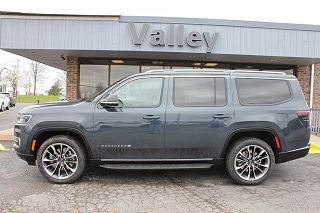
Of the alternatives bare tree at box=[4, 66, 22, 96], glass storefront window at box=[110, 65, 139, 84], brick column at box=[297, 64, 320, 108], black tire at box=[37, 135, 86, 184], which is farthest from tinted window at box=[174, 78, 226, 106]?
bare tree at box=[4, 66, 22, 96]

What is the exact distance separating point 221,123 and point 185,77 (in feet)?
3.33

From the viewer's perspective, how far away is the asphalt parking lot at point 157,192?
3.92m

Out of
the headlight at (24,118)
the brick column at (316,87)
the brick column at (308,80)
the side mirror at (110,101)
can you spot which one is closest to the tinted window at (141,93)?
the side mirror at (110,101)

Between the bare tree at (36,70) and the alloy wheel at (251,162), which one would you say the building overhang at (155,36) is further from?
the bare tree at (36,70)

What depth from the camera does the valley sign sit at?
9.87 m

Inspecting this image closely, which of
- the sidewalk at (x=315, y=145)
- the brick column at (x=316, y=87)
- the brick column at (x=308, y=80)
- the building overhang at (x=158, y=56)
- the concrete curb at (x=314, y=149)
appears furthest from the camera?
the brick column at (x=316, y=87)

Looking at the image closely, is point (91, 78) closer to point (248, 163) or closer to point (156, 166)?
point (156, 166)

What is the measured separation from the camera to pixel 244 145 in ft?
16.0

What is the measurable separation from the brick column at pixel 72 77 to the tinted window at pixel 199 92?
7930 millimetres

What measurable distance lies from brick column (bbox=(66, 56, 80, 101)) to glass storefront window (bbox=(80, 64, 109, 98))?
34 cm

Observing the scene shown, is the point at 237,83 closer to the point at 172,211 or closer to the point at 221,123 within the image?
the point at 221,123

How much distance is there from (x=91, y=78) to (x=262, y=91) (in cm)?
876

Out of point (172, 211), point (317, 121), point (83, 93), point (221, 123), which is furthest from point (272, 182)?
point (83, 93)

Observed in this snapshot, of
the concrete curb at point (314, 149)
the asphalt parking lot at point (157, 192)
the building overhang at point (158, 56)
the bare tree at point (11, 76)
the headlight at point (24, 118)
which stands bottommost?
the asphalt parking lot at point (157, 192)
